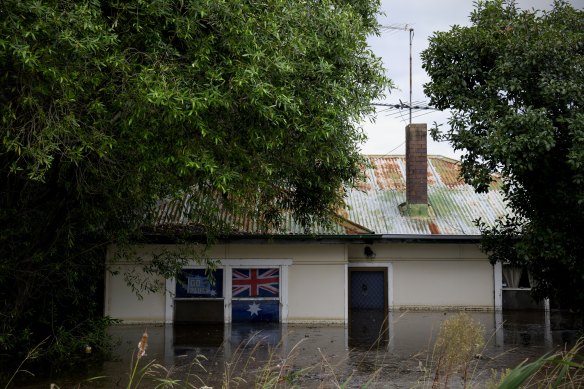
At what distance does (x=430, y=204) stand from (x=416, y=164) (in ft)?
5.29

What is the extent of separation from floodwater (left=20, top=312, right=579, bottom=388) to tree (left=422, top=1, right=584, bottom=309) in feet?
7.62

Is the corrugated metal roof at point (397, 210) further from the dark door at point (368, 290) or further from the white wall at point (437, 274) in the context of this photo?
the dark door at point (368, 290)

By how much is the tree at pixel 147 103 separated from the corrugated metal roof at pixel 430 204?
11.6 metres

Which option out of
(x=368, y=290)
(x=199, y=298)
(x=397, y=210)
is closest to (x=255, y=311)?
(x=199, y=298)

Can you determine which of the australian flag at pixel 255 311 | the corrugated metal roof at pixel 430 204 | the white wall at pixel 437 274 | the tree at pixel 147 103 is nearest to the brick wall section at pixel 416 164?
the corrugated metal roof at pixel 430 204

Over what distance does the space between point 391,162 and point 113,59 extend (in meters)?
20.3

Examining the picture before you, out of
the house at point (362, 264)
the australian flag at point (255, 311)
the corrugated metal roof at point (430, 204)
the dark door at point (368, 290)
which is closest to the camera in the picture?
the house at point (362, 264)

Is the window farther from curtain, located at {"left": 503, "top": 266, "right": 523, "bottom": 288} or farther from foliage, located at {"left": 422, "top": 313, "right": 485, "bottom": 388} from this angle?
foliage, located at {"left": 422, "top": 313, "right": 485, "bottom": 388}

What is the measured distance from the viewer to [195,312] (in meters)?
20.2

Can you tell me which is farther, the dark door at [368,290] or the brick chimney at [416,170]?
the brick chimney at [416,170]

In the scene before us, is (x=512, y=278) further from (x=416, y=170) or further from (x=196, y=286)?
(x=196, y=286)

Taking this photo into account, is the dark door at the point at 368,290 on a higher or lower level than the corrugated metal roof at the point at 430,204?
lower

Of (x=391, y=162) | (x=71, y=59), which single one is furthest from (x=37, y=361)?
(x=391, y=162)

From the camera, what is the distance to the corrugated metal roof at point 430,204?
22688 mm
